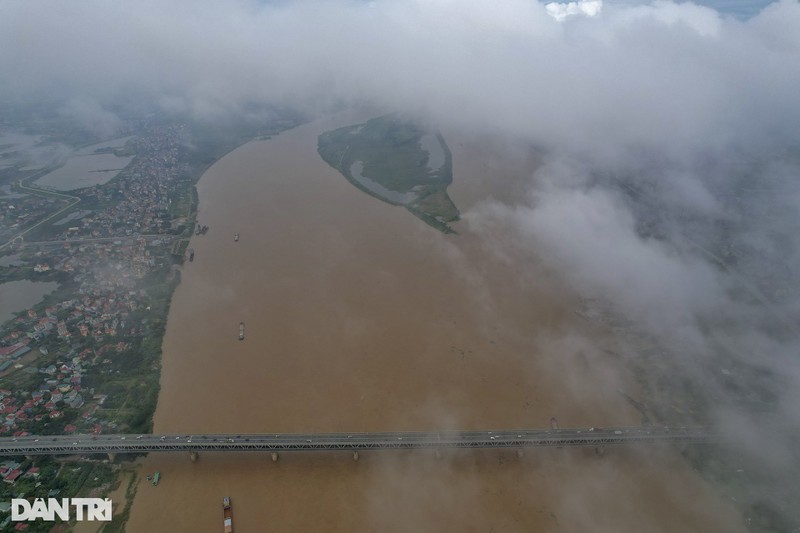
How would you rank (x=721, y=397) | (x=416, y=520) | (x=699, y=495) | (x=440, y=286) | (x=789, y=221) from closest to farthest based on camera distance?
(x=416, y=520) < (x=699, y=495) < (x=721, y=397) < (x=440, y=286) < (x=789, y=221)

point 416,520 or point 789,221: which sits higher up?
point 416,520

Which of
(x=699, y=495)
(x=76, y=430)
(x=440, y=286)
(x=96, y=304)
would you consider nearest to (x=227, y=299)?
(x=96, y=304)

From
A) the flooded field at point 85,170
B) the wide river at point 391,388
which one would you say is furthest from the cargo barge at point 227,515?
the flooded field at point 85,170

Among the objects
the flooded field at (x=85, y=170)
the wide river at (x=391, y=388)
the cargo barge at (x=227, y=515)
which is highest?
the cargo barge at (x=227, y=515)

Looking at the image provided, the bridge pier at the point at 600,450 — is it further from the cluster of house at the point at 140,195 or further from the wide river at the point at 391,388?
the cluster of house at the point at 140,195

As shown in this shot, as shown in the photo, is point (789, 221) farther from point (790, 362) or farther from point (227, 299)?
point (227, 299)

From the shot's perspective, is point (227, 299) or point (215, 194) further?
point (215, 194)

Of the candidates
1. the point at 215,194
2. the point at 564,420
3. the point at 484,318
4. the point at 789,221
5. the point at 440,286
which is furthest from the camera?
the point at 215,194
